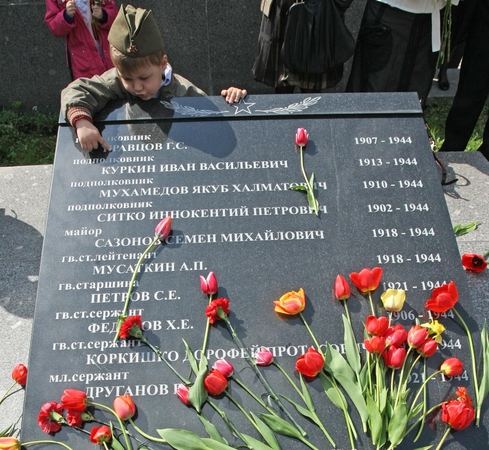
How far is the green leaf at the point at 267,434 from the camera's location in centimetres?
176

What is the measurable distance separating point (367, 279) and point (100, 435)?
3.43 feet

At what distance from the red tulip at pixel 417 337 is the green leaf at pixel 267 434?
0.56 meters

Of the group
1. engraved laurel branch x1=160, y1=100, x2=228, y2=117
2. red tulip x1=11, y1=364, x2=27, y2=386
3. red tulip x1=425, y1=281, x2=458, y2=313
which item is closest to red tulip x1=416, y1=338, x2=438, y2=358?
red tulip x1=425, y1=281, x2=458, y2=313

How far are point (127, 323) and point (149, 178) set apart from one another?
0.68 metres

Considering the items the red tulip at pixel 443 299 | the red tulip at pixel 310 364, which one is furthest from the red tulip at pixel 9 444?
the red tulip at pixel 443 299

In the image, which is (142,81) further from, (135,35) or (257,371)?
(257,371)

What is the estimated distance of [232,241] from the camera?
2.20 m

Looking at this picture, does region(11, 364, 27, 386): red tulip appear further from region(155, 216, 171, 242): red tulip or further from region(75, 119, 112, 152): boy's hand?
region(75, 119, 112, 152): boy's hand

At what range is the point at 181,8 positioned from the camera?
504 cm

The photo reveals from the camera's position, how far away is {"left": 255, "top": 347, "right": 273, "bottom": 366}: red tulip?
1.90m

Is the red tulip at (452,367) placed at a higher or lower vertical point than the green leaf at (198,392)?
higher

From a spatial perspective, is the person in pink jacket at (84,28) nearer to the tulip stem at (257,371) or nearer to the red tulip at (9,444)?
the tulip stem at (257,371)

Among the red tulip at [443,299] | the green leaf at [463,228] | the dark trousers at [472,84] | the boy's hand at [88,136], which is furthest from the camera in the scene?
the dark trousers at [472,84]

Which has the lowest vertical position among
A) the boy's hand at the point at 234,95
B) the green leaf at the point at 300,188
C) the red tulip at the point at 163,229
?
the red tulip at the point at 163,229
